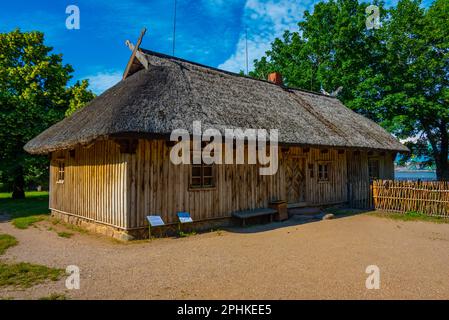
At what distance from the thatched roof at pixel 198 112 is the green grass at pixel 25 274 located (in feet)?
10.4

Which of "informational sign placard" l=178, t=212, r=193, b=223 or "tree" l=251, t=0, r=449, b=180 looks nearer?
"informational sign placard" l=178, t=212, r=193, b=223

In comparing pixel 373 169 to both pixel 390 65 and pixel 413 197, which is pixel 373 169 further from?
pixel 390 65

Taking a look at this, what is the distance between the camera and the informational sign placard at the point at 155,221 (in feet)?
25.6

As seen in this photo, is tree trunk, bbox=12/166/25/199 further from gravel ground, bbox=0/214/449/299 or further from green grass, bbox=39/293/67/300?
green grass, bbox=39/293/67/300

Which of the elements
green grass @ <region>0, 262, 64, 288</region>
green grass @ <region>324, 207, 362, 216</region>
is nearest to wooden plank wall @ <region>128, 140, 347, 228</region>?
green grass @ <region>324, 207, 362, 216</region>

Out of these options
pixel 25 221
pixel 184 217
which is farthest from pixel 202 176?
pixel 25 221

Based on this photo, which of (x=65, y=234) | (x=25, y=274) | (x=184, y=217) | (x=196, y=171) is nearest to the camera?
(x=25, y=274)

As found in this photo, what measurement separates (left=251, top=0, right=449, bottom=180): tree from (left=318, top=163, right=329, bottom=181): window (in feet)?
35.7

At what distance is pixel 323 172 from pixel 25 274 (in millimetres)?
11370

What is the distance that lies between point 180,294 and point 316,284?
2181mm

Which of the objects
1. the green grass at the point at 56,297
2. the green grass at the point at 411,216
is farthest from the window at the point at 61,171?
the green grass at the point at 411,216

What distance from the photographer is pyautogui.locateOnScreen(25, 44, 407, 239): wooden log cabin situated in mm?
7984

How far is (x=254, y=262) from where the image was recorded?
6000mm
